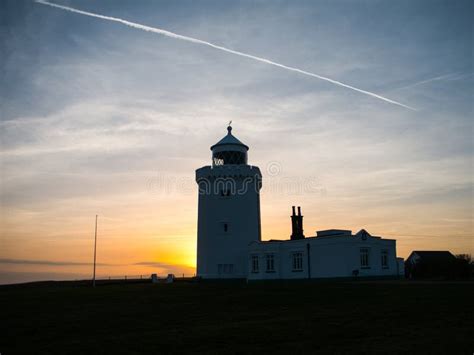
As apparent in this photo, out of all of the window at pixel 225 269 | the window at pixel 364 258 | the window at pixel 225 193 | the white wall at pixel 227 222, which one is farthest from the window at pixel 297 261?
the window at pixel 225 193

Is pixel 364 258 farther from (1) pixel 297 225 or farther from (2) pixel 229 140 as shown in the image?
(2) pixel 229 140

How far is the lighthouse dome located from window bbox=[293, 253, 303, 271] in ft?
40.9

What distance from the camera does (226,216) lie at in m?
50.3

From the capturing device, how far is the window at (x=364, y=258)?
136 feet

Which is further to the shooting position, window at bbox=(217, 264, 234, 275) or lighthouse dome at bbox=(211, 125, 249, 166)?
lighthouse dome at bbox=(211, 125, 249, 166)

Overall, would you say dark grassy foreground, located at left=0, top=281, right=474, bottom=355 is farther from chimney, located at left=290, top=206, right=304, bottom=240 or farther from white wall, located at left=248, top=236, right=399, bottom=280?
chimney, located at left=290, top=206, right=304, bottom=240

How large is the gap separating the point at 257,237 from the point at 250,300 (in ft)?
93.6

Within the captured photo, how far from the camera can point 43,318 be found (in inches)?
703

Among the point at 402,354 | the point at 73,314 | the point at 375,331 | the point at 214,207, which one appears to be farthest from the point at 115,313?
the point at 214,207

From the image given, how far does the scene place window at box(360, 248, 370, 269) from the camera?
41.4 meters

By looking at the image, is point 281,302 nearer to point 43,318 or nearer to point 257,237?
point 43,318

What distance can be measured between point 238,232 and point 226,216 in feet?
→ 6.96

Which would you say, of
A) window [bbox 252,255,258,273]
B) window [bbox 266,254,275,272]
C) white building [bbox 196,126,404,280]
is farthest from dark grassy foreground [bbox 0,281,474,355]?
window [bbox 252,255,258,273]

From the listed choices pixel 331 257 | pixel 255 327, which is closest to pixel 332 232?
pixel 331 257
